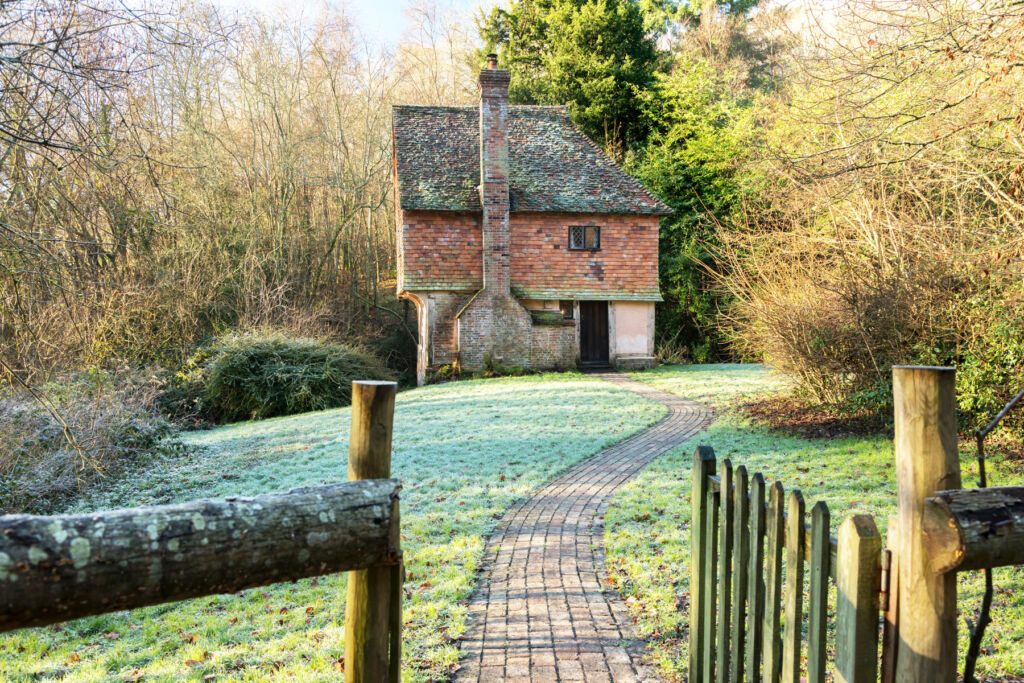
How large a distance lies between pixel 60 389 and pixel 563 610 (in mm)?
9882

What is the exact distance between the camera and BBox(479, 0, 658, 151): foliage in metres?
31.2

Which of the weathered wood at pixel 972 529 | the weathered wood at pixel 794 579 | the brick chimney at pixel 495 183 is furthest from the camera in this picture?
the brick chimney at pixel 495 183

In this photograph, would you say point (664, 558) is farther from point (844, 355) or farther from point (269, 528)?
point (844, 355)

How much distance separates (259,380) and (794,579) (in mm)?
17739

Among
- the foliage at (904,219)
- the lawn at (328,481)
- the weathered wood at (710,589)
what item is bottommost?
the lawn at (328,481)

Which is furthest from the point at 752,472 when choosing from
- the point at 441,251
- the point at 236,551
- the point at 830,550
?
the point at 441,251

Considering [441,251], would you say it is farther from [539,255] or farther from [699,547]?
[699,547]

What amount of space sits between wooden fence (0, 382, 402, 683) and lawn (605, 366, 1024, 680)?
2324 mm

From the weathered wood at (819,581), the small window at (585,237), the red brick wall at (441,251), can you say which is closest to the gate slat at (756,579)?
the weathered wood at (819,581)

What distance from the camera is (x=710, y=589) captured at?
3332 mm

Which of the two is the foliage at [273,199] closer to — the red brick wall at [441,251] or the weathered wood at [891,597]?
the red brick wall at [441,251]

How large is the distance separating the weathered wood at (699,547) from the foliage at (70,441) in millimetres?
5928

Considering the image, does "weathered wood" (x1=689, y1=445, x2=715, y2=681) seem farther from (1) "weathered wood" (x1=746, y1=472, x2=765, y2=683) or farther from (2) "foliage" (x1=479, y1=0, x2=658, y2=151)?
(2) "foliage" (x1=479, y1=0, x2=658, y2=151)

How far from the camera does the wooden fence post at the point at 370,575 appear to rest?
7.66ft
